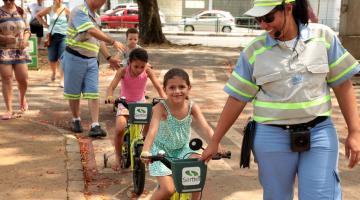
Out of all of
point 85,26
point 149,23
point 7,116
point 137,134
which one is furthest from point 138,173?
point 149,23

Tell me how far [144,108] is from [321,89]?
94.3 inches

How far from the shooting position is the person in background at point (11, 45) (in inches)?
316

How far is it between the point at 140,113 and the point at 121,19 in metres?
30.8

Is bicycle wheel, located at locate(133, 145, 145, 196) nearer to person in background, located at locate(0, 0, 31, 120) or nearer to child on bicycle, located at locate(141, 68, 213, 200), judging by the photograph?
child on bicycle, located at locate(141, 68, 213, 200)

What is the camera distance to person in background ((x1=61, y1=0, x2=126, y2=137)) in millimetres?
7262

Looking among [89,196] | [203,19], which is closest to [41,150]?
[89,196]

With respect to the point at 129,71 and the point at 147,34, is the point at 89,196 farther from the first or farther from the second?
the point at 147,34

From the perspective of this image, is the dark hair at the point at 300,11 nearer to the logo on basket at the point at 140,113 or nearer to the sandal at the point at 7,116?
the logo on basket at the point at 140,113

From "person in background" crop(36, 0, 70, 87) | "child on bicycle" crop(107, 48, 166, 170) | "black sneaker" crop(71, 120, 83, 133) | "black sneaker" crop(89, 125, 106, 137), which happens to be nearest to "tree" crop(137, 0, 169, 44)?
"person in background" crop(36, 0, 70, 87)

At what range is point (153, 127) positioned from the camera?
4.18 m

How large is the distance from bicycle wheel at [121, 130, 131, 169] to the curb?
0.44 metres

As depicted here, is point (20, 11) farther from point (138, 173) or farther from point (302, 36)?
point (302, 36)

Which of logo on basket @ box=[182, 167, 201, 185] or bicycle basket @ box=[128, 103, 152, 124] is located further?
bicycle basket @ box=[128, 103, 152, 124]

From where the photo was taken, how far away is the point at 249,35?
33.2m
